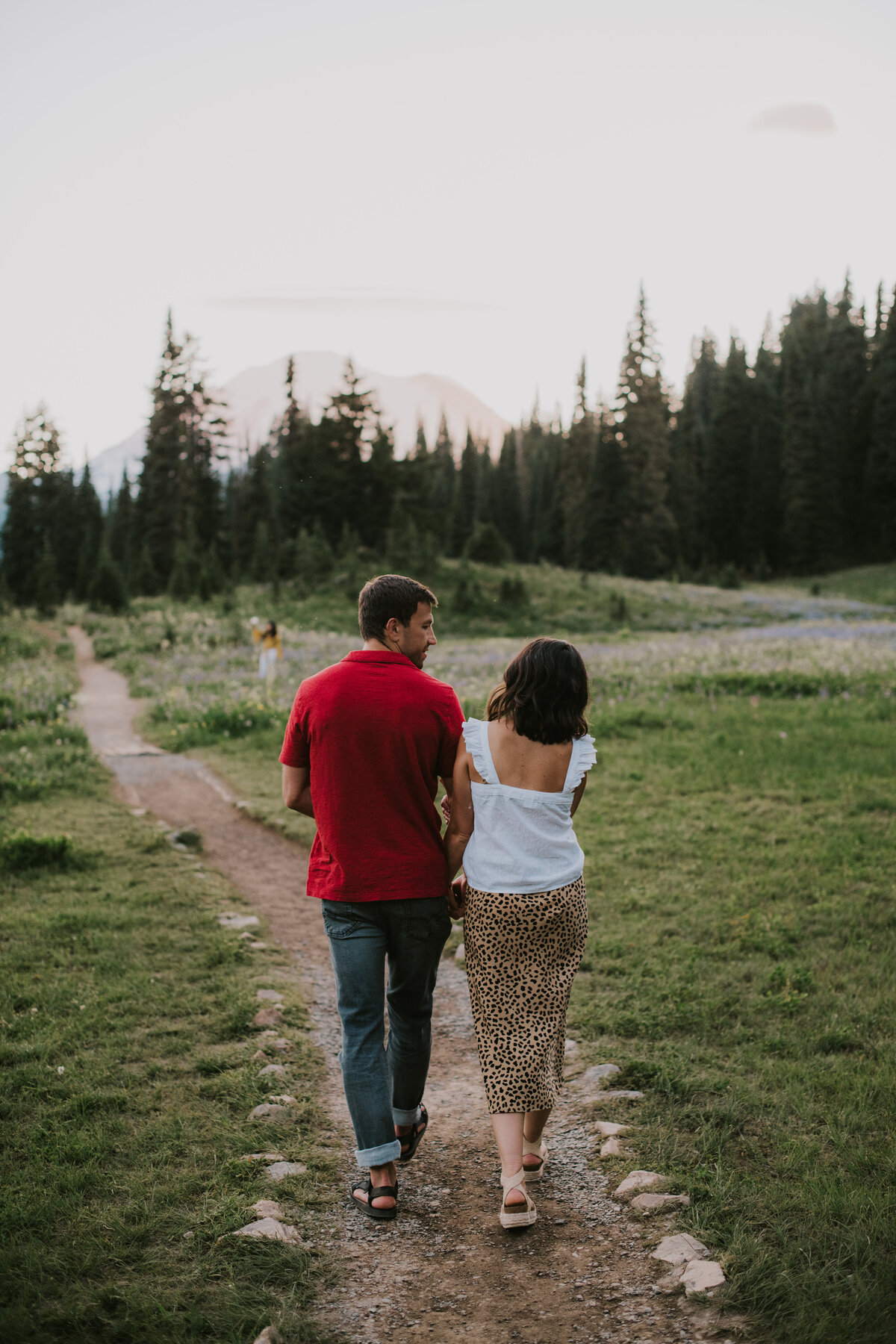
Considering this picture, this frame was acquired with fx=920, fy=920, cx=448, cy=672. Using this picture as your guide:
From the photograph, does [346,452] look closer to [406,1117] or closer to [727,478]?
[727,478]

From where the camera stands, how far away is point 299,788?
3545 millimetres

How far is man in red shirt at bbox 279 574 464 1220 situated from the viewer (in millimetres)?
3295

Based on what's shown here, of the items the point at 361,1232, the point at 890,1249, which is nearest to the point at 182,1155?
the point at 361,1232

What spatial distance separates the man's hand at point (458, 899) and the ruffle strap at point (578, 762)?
1.82 feet

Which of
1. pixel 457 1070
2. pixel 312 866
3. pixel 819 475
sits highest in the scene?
pixel 819 475

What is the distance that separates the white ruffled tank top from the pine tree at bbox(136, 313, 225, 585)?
54.0 m

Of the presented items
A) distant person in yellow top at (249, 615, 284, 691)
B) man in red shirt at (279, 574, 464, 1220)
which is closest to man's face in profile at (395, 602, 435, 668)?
man in red shirt at (279, 574, 464, 1220)

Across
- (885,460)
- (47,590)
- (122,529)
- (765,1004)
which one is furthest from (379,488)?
(765,1004)

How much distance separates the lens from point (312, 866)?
345 centimetres

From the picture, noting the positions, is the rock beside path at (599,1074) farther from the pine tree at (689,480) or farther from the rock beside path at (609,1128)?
the pine tree at (689,480)

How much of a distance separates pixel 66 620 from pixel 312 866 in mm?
41899

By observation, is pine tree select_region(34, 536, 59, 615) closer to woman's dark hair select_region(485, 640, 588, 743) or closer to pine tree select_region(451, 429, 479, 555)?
pine tree select_region(451, 429, 479, 555)

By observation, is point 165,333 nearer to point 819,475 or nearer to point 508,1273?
point 819,475

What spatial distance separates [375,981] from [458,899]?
0.44 metres
